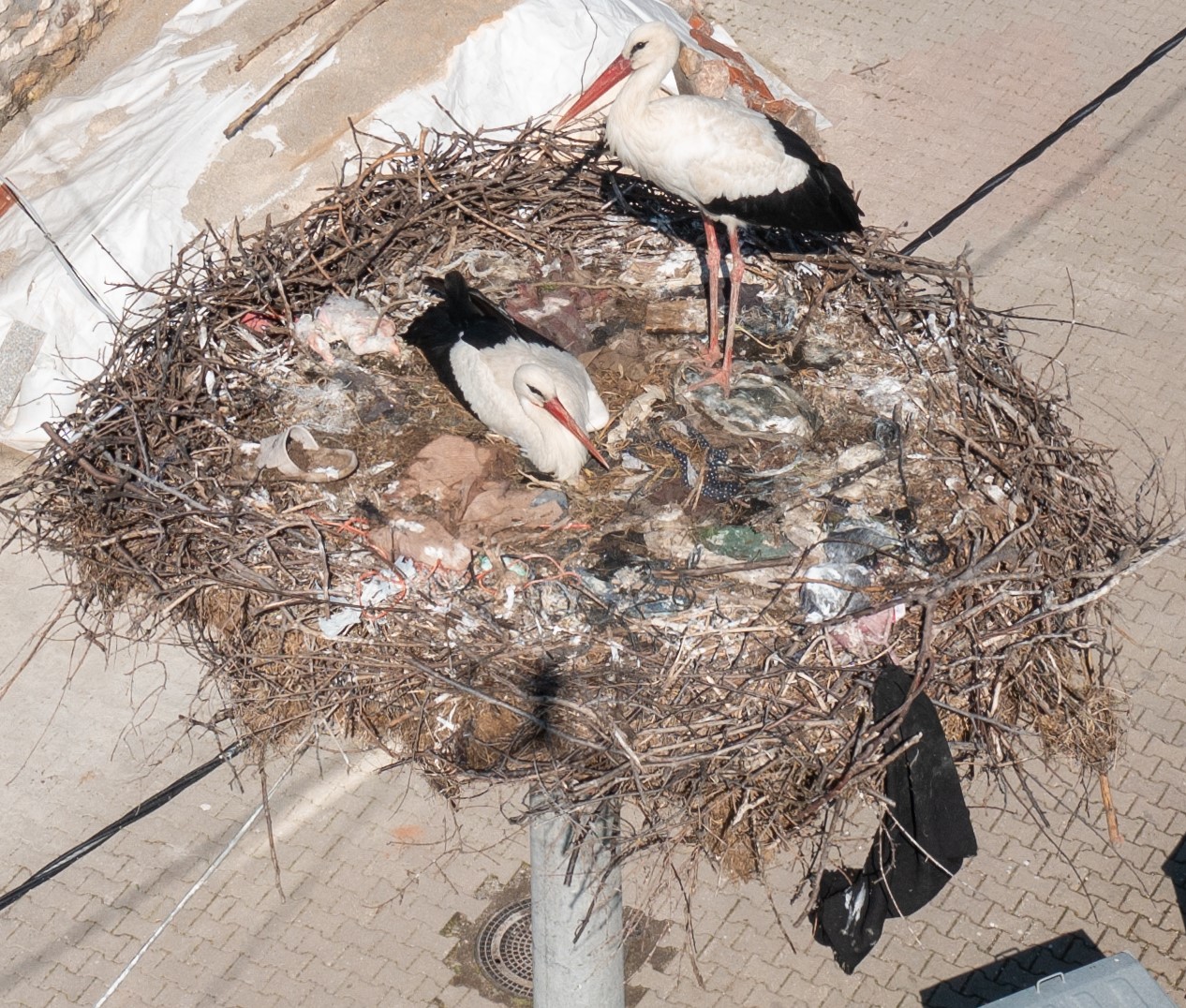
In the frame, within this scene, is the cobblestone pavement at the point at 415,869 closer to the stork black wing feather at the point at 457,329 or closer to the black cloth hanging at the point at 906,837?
the black cloth hanging at the point at 906,837

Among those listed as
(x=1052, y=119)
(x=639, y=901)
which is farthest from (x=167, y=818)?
(x=1052, y=119)

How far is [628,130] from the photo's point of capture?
588 cm

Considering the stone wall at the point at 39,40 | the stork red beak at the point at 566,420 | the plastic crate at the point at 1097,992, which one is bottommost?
the plastic crate at the point at 1097,992

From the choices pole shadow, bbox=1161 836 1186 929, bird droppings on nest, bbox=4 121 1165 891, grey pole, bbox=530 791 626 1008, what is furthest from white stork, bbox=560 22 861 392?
pole shadow, bbox=1161 836 1186 929

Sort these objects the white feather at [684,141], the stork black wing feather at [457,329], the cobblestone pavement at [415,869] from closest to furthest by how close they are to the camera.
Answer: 1. the stork black wing feather at [457,329]
2. the white feather at [684,141]
3. the cobblestone pavement at [415,869]

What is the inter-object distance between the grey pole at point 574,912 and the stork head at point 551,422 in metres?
1.28

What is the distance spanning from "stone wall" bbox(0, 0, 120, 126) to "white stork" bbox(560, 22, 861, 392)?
6136 mm

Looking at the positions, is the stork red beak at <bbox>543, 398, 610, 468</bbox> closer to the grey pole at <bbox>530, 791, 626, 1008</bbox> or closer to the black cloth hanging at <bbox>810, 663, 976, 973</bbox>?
the grey pole at <bbox>530, 791, 626, 1008</bbox>

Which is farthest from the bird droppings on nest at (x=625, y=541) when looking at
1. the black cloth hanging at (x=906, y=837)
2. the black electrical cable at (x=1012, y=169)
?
the black electrical cable at (x=1012, y=169)

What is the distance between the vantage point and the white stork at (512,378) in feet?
17.7

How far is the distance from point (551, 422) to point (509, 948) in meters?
3.23

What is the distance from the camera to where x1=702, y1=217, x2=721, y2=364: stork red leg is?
6055 mm

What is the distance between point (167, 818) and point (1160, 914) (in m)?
5.34

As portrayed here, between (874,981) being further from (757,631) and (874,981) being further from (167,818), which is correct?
(167,818)
